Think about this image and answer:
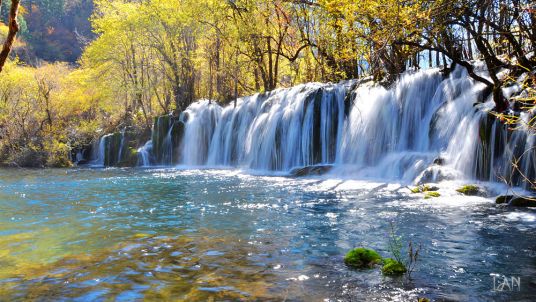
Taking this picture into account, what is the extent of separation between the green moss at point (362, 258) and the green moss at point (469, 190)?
21.8 ft

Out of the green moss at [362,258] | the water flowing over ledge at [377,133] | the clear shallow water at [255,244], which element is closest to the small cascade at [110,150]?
the water flowing over ledge at [377,133]

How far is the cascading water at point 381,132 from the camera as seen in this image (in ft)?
43.5

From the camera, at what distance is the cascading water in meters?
13.3

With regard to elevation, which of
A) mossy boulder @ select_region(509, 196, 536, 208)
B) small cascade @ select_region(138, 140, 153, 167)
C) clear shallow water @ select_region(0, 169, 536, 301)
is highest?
small cascade @ select_region(138, 140, 153, 167)

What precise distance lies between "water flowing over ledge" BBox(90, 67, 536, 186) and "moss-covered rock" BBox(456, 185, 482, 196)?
872 mm

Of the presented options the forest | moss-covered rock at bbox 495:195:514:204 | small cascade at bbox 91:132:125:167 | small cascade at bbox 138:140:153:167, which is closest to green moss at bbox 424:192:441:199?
moss-covered rock at bbox 495:195:514:204

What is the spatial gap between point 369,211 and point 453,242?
121 inches

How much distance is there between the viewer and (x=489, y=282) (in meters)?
5.78

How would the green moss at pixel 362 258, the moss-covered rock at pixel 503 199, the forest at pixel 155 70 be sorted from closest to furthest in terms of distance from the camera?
the green moss at pixel 362 258, the moss-covered rock at pixel 503 199, the forest at pixel 155 70

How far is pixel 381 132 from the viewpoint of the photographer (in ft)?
59.0

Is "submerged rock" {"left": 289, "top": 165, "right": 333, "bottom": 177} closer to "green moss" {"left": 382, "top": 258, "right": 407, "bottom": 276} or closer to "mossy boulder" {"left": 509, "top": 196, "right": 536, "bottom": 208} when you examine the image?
"mossy boulder" {"left": 509, "top": 196, "right": 536, "bottom": 208}

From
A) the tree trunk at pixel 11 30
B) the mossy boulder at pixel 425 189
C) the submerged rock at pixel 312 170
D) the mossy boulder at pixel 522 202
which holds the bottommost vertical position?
the mossy boulder at pixel 522 202

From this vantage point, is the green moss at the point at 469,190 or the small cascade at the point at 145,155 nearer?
the green moss at the point at 469,190

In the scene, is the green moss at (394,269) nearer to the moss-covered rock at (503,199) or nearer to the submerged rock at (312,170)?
the moss-covered rock at (503,199)
